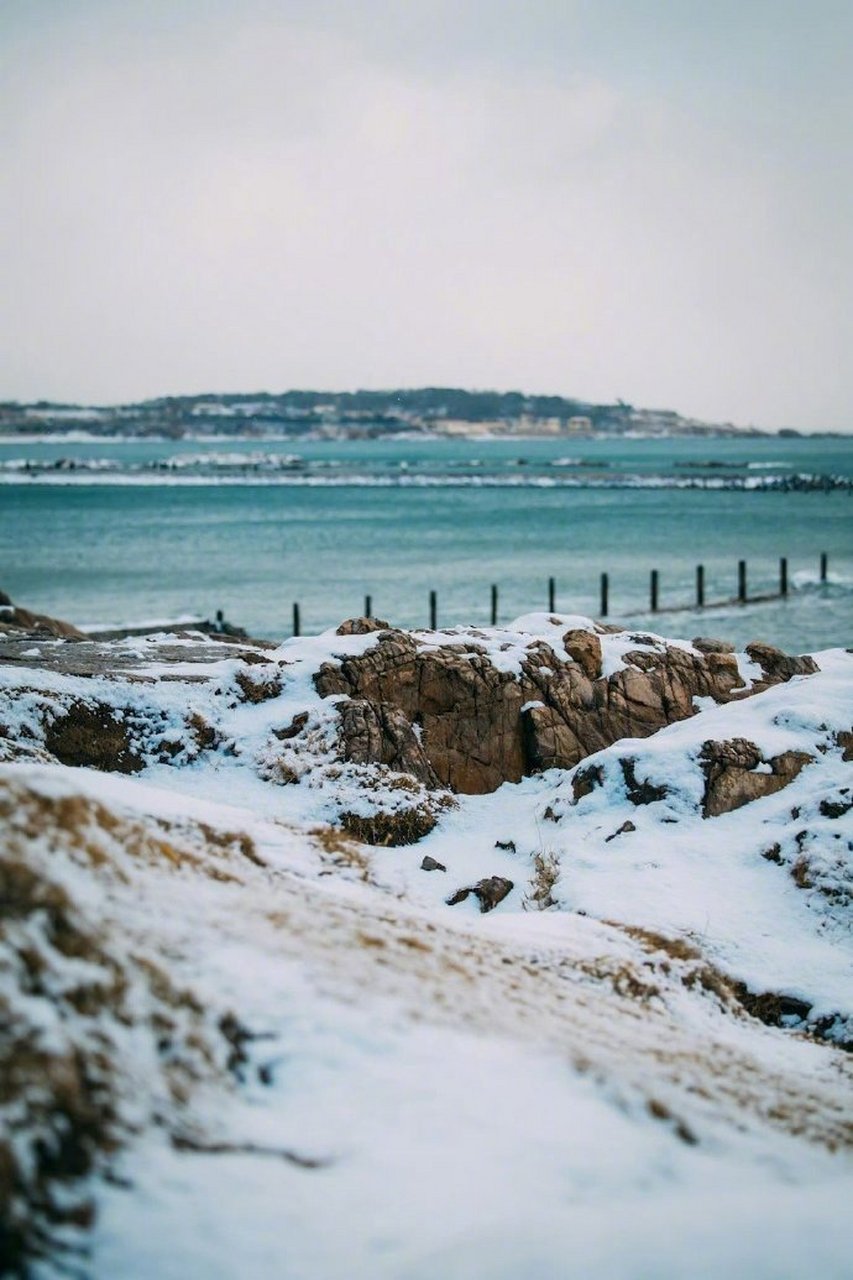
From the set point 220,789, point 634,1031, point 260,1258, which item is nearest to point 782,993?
point 634,1031

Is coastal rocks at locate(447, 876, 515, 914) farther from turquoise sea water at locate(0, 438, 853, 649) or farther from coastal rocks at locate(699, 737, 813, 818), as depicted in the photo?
turquoise sea water at locate(0, 438, 853, 649)

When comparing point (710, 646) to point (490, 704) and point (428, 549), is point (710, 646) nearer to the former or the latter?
point (490, 704)

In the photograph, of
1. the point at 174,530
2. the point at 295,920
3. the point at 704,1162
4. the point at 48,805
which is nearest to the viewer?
the point at 704,1162

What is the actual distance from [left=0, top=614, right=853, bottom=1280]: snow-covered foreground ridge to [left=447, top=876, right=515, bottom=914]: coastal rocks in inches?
1.2

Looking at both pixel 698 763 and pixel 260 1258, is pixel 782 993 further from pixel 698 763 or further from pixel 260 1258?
pixel 260 1258

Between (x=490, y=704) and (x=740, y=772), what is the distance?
412 cm

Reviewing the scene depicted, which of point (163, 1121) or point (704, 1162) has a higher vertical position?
point (163, 1121)

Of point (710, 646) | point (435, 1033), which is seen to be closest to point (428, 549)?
point (710, 646)

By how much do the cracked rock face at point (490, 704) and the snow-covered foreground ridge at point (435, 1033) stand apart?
2.40 metres

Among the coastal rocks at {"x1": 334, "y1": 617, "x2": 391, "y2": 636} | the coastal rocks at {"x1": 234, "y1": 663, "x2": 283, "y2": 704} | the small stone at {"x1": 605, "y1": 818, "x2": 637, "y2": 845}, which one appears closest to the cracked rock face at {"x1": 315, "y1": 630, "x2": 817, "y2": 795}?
the coastal rocks at {"x1": 234, "y1": 663, "x2": 283, "y2": 704}

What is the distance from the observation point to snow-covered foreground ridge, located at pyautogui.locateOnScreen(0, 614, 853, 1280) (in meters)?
4.15

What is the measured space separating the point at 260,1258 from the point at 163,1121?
64 centimetres

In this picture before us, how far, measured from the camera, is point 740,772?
12.2 m

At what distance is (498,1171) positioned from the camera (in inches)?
184
